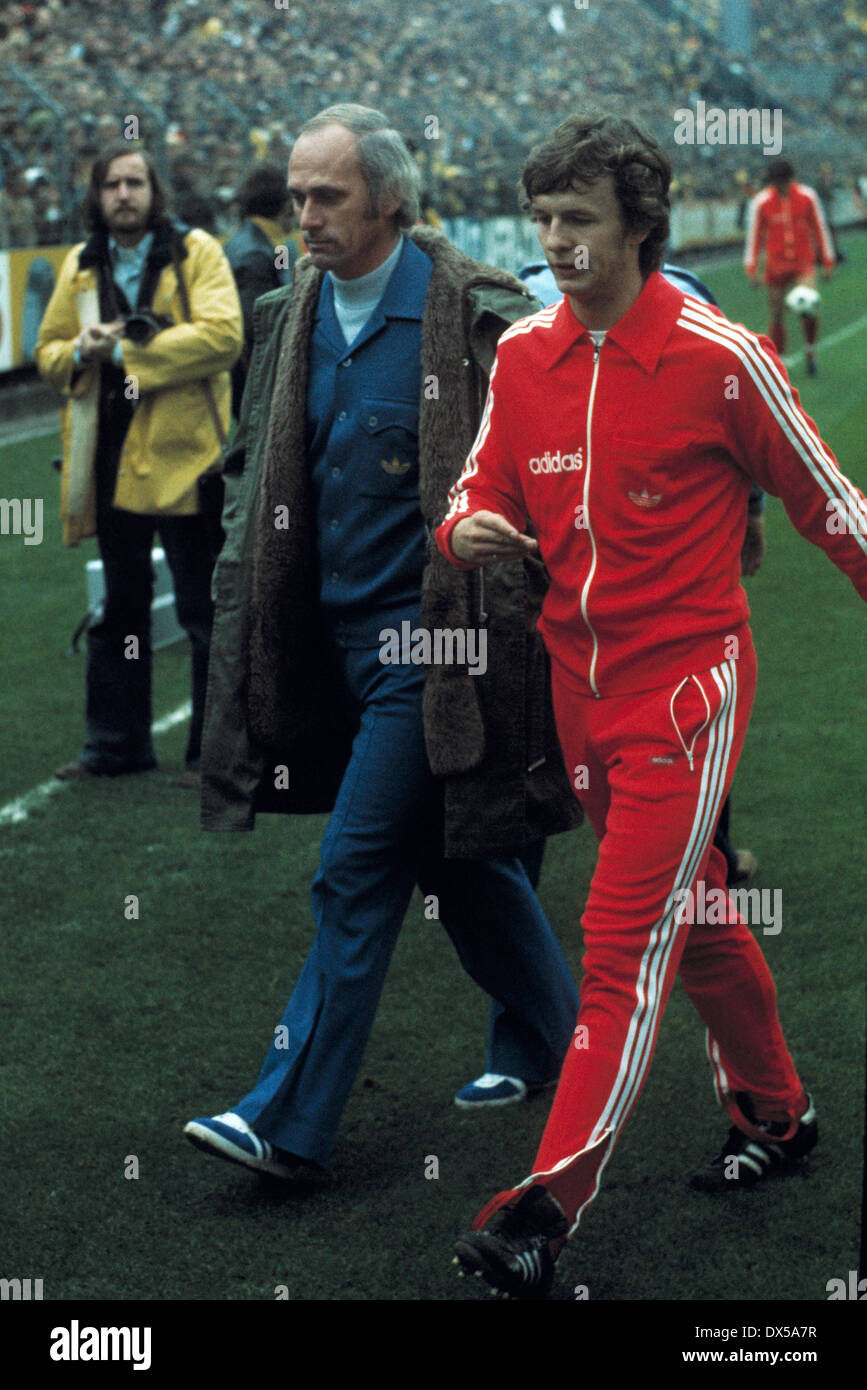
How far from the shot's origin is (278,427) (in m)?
3.64

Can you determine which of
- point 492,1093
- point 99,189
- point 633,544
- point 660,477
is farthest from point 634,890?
point 99,189

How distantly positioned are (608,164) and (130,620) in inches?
151

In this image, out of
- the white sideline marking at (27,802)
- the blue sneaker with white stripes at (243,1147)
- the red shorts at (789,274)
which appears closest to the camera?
the blue sneaker with white stripes at (243,1147)

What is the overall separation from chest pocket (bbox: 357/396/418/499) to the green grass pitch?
1323mm

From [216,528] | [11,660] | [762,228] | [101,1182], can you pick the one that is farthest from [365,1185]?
[762,228]

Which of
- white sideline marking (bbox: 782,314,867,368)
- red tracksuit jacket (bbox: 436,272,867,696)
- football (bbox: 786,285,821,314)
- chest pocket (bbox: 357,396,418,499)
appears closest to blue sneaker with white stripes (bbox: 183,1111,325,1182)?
red tracksuit jacket (bbox: 436,272,867,696)

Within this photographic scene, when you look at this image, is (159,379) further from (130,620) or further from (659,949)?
(659,949)

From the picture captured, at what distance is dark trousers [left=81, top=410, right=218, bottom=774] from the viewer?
6.29 m

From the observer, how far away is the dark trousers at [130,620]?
6.29m

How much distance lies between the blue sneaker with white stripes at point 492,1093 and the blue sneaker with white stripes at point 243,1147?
50 centimetres

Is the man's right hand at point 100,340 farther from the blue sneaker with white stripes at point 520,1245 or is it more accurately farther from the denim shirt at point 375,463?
the blue sneaker with white stripes at point 520,1245

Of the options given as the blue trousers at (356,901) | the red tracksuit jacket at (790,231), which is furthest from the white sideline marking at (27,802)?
the red tracksuit jacket at (790,231)

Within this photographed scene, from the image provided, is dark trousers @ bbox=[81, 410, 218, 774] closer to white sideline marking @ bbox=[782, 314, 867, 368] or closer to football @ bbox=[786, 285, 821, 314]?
football @ bbox=[786, 285, 821, 314]

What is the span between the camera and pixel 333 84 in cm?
3002
